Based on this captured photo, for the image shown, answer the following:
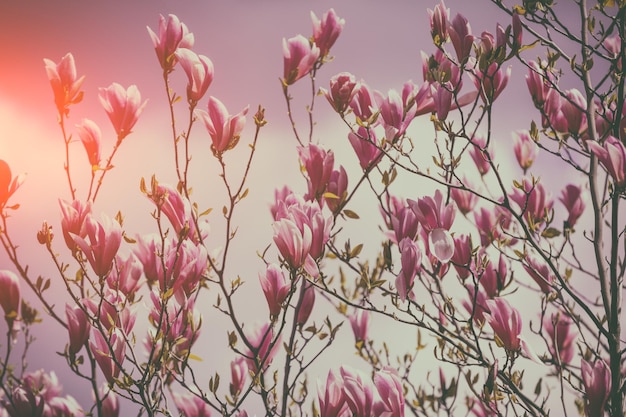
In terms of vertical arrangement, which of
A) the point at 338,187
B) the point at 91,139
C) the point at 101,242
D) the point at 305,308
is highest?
the point at 338,187

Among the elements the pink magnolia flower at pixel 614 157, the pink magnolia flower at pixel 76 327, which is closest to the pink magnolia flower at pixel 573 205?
the pink magnolia flower at pixel 614 157

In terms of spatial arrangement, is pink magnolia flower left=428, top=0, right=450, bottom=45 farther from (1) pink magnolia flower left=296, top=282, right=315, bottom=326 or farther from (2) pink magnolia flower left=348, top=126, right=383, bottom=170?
(1) pink magnolia flower left=296, top=282, right=315, bottom=326

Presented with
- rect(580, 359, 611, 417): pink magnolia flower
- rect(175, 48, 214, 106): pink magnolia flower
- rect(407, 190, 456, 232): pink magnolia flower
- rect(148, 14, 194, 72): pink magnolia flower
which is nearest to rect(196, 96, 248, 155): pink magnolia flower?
rect(175, 48, 214, 106): pink magnolia flower

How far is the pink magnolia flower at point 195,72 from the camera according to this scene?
1189mm

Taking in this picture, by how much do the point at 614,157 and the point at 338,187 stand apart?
627 millimetres

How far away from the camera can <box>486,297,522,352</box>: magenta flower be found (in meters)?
1.15

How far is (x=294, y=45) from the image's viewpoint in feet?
4.44

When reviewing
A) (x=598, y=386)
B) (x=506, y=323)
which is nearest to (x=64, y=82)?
(x=506, y=323)

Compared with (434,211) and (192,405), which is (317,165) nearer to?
(434,211)

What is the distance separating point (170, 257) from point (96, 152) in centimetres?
33

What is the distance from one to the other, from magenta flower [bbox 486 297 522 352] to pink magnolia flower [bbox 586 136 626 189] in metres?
0.36

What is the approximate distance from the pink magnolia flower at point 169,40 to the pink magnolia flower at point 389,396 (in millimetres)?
849

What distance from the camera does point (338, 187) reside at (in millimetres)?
1371

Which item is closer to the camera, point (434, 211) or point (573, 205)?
point (434, 211)
